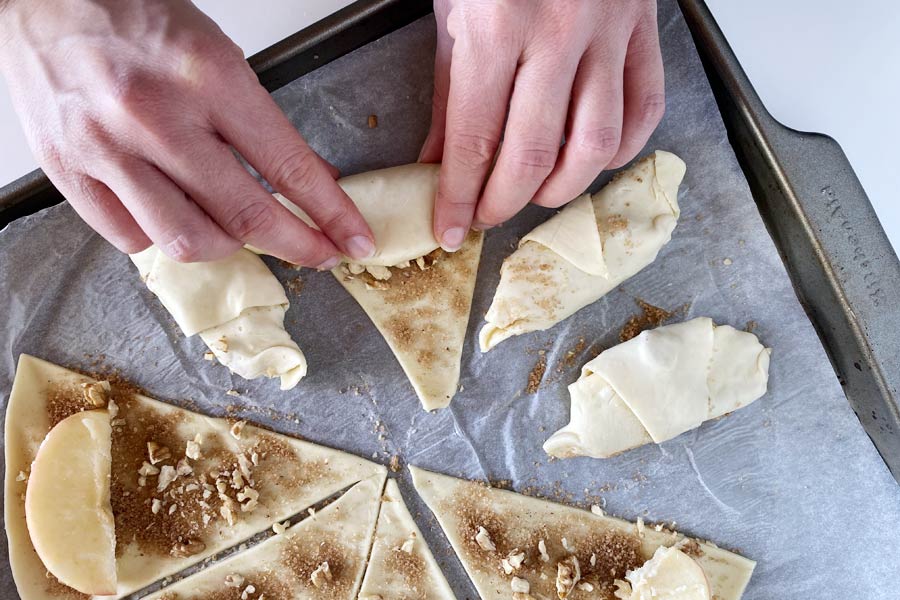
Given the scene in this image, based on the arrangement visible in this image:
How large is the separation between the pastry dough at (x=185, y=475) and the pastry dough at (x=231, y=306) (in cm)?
19

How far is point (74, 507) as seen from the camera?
154 cm

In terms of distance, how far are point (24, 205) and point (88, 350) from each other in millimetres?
350

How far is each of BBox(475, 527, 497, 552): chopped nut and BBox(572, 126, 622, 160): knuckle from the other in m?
0.90

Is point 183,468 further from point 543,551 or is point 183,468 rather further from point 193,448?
point 543,551

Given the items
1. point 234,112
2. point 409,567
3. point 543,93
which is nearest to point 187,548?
point 409,567

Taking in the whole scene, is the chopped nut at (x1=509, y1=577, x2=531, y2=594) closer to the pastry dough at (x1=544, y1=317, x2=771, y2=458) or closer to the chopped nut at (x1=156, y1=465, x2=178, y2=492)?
the pastry dough at (x1=544, y1=317, x2=771, y2=458)

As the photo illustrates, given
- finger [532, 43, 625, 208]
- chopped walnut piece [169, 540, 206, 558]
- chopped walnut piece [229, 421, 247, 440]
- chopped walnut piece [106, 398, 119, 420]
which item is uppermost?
finger [532, 43, 625, 208]

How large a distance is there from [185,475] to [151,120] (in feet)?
2.93

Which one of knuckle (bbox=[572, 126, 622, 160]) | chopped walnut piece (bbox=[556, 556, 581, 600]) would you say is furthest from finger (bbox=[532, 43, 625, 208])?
chopped walnut piece (bbox=[556, 556, 581, 600])

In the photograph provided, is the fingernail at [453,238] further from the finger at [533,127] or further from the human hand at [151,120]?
the human hand at [151,120]

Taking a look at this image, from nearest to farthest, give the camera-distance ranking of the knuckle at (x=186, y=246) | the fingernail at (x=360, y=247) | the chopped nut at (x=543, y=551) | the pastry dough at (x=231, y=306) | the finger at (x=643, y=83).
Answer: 1. the knuckle at (x=186, y=246)
2. the finger at (x=643, y=83)
3. the fingernail at (x=360, y=247)
4. the pastry dough at (x=231, y=306)
5. the chopped nut at (x=543, y=551)

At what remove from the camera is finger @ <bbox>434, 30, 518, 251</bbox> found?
121 centimetres

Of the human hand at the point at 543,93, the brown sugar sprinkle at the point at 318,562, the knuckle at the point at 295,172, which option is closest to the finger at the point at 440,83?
the human hand at the point at 543,93

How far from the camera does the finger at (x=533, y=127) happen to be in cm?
120
